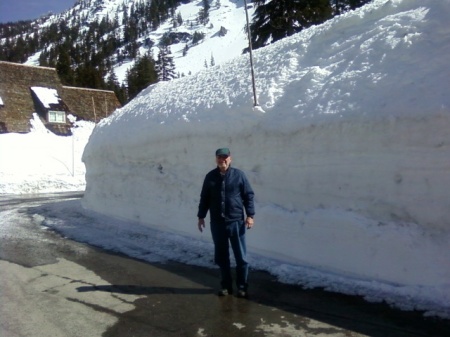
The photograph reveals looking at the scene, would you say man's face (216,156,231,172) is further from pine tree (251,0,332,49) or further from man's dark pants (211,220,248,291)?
pine tree (251,0,332,49)

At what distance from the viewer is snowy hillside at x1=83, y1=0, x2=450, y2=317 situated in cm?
569

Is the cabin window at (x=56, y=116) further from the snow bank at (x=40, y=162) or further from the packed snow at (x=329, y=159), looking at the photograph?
the packed snow at (x=329, y=159)

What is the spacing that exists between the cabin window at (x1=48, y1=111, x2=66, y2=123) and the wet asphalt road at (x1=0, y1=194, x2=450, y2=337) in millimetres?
32127

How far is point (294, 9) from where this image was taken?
23.2 m

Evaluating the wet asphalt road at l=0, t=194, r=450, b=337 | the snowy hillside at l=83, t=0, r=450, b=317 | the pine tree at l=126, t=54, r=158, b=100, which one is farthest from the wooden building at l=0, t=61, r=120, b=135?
the wet asphalt road at l=0, t=194, r=450, b=337

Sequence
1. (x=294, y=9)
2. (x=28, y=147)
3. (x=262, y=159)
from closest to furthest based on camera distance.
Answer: (x=262, y=159) → (x=294, y=9) → (x=28, y=147)

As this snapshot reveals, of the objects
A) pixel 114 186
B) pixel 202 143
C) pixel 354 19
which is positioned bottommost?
pixel 114 186

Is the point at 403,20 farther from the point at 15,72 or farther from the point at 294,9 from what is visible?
the point at 15,72

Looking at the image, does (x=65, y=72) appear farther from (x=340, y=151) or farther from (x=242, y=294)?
(x=242, y=294)

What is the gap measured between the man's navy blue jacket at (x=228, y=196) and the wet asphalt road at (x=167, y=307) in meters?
0.96

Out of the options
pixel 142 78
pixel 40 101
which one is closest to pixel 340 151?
pixel 40 101

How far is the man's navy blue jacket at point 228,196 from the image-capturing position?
19.3 ft

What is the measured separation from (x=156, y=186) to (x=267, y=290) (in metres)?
4.82

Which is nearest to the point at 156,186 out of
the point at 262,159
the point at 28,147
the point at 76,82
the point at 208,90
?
the point at 208,90
